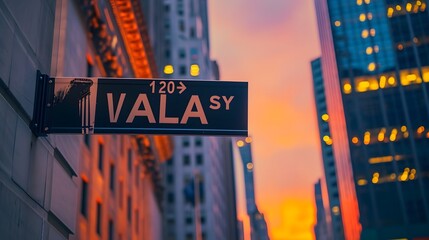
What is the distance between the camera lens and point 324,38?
10962cm

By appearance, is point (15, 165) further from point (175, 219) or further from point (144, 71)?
point (175, 219)

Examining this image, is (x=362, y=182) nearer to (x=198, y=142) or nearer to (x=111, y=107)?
(x=198, y=142)

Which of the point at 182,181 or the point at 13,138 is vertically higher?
the point at 182,181

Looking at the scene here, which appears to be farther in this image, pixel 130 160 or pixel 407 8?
pixel 407 8

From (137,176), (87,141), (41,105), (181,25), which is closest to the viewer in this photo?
(41,105)

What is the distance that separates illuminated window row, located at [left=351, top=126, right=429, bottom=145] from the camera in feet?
310

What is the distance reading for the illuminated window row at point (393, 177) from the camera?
93.0 meters

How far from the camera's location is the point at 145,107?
8188 millimetres

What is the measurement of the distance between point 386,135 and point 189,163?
43225 millimetres

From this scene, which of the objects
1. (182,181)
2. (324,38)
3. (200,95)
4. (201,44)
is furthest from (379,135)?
(200,95)

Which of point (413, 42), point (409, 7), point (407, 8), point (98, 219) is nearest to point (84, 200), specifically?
point (98, 219)

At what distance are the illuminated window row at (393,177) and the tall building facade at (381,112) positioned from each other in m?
0.15

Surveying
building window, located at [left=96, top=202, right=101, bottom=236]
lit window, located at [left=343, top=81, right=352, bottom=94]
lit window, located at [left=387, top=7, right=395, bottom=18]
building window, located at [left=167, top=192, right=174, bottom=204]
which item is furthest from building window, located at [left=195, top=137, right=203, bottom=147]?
building window, located at [left=96, top=202, right=101, bottom=236]

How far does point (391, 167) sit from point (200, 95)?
296 feet
